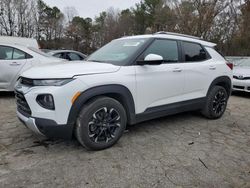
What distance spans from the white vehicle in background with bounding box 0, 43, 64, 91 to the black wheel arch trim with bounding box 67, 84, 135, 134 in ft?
10.9

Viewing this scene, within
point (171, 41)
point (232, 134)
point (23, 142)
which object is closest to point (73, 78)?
point (23, 142)

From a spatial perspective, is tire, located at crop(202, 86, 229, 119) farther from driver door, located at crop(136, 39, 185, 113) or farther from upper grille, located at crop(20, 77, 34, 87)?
upper grille, located at crop(20, 77, 34, 87)

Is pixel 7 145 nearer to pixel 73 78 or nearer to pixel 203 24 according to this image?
pixel 73 78

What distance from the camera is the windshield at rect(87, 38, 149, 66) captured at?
3.22m

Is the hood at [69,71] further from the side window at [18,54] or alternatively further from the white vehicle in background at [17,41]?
the white vehicle in background at [17,41]

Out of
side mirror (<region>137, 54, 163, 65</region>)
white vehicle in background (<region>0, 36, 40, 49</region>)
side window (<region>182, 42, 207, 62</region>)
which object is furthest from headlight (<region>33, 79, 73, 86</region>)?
white vehicle in background (<region>0, 36, 40, 49</region>)

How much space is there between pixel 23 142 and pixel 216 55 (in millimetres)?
3912

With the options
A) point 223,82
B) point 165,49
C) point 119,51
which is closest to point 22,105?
point 119,51

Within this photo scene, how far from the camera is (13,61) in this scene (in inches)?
225

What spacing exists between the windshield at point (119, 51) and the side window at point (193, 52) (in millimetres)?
913

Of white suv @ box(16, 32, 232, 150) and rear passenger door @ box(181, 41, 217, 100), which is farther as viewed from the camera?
rear passenger door @ box(181, 41, 217, 100)

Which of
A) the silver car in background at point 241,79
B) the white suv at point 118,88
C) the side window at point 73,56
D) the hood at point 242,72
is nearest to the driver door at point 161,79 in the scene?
the white suv at point 118,88

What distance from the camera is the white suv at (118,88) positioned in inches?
103

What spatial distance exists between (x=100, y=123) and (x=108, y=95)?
0.40m
